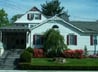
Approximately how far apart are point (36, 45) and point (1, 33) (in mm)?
5943

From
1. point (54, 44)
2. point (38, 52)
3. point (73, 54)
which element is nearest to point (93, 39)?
point (73, 54)

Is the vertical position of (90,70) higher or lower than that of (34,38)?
lower

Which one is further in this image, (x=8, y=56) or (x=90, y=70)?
(x=8, y=56)

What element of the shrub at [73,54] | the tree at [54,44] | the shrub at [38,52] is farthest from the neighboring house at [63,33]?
the shrub at [73,54]

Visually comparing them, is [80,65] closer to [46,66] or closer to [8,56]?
[46,66]

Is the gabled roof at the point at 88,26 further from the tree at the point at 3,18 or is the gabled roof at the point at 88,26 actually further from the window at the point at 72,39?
the tree at the point at 3,18

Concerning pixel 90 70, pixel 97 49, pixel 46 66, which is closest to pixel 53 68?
pixel 46 66

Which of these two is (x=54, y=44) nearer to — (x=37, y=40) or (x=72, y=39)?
(x=37, y=40)

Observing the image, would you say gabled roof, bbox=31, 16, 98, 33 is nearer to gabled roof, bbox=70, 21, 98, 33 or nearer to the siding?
gabled roof, bbox=70, 21, 98, 33

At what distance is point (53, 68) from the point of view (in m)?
42.8

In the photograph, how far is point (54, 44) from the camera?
5244 centimetres

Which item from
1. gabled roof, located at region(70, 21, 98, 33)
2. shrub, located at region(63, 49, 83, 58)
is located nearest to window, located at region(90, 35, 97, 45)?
gabled roof, located at region(70, 21, 98, 33)

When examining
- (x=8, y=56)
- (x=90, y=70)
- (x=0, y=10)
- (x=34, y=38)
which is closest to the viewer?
(x=90, y=70)

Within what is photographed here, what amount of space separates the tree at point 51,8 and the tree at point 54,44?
196ft
